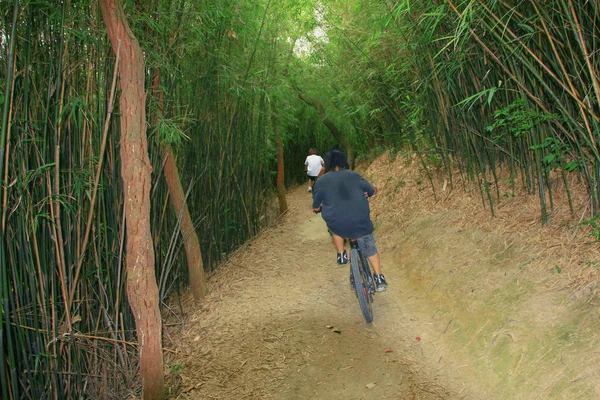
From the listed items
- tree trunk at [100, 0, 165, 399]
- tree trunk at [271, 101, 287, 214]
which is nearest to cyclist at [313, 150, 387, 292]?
tree trunk at [100, 0, 165, 399]

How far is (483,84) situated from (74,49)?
280 centimetres

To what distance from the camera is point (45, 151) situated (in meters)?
2.05

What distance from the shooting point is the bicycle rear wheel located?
2793mm

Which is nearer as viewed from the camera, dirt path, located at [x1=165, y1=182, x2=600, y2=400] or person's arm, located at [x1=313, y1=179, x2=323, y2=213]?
dirt path, located at [x1=165, y1=182, x2=600, y2=400]

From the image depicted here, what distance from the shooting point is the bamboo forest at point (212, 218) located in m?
2.04

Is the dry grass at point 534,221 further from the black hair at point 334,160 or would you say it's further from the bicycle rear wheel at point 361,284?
the black hair at point 334,160

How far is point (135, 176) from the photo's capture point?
2.10m

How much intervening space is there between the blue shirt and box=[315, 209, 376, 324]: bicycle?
0.12 m

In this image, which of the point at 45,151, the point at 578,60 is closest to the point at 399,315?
the point at 578,60

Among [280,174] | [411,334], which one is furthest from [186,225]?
[280,174]

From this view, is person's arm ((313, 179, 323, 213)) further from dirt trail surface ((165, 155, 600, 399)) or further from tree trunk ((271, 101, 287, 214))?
tree trunk ((271, 101, 287, 214))

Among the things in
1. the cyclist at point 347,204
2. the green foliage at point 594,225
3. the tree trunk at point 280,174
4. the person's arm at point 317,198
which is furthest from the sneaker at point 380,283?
the tree trunk at point 280,174

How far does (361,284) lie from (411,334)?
0.50 meters

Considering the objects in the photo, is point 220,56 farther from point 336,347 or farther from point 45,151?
point 336,347
